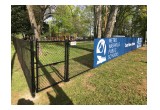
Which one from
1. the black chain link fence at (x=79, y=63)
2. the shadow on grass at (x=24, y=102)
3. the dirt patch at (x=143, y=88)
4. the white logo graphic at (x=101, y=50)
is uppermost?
the white logo graphic at (x=101, y=50)

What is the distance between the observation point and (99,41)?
7.30 m

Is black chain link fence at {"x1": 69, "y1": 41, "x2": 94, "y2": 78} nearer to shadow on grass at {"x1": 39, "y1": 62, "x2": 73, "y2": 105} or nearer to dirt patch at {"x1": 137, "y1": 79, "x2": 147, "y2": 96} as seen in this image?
shadow on grass at {"x1": 39, "y1": 62, "x2": 73, "y2": 105}

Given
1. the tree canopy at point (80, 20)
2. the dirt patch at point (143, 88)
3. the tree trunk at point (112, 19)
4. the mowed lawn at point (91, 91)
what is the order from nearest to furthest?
the mowed lawn at point (91, 91)
the dirt patch at point (143, 88)
the tree trunk at point (112, 19)
the tree canopy at point (80, 20)

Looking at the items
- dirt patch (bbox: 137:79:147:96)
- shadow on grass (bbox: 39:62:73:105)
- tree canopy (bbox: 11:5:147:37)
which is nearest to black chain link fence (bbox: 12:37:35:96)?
shadow on grass (bbox: 39:62:73:105)

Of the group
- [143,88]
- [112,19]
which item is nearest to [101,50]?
[143,88]

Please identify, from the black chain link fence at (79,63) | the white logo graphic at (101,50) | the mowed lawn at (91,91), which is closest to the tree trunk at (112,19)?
the black chain link fence at (79,63)

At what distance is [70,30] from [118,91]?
39.9m

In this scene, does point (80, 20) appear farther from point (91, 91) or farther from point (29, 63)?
point (91, 91)

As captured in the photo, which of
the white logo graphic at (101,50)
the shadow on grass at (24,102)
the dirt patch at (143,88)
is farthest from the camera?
the white logo graphic at (101,50)

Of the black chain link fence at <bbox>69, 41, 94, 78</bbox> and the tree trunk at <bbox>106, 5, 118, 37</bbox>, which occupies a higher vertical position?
the tree trunk at <bbox>106, 5, 118, 37</bbox>

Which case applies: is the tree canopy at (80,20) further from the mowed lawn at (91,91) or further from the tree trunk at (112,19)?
the mowed lawn at (91,91)

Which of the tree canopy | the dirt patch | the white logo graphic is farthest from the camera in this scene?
the tree canopy

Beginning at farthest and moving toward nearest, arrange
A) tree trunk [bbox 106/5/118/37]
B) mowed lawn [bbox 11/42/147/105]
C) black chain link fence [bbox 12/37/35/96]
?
tree trunk [bbox 106/5/118/37]
black chain link fence [bbox 12/37/35/96]
mowed lawn [bbox 11/42/147/105]

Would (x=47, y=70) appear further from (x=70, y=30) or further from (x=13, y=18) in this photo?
(x=70, y=30)
